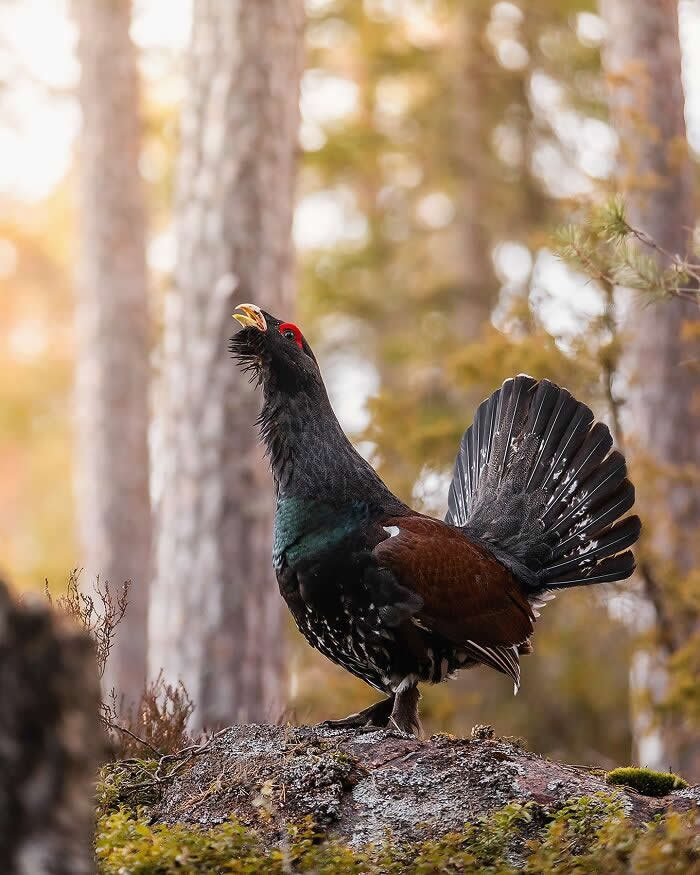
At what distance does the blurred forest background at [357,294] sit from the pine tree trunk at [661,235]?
0.09 ft

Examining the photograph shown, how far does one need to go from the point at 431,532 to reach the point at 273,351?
1.20m

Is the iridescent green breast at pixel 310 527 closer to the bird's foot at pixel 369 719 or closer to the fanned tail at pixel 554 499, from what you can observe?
the bird's foot at pixel 369 719

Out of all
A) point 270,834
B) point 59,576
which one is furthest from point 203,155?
point 59,576

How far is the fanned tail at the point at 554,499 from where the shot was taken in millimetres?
5977

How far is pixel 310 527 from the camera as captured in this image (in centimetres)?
499

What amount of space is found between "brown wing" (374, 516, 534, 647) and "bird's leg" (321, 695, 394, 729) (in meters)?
0.50

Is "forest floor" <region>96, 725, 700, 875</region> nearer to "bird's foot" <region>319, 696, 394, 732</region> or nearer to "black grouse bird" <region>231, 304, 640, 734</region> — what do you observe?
"bird's foot" <region>319, 696, 394, 732</region>

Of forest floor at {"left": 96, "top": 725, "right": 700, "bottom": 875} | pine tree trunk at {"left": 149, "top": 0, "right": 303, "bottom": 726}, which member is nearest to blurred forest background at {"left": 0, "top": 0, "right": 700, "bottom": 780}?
pine tree trunk at {"left": 149, "top": 0, "right": 303, "bottom": 726}

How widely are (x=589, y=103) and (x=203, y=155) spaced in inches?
349

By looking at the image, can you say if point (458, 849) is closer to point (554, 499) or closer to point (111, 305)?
point (554, 499)

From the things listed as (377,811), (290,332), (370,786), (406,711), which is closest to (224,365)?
(290,332)

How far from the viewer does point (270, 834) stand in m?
3.71

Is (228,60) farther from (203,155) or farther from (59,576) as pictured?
(59,576)

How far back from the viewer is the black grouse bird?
484 centimetres
